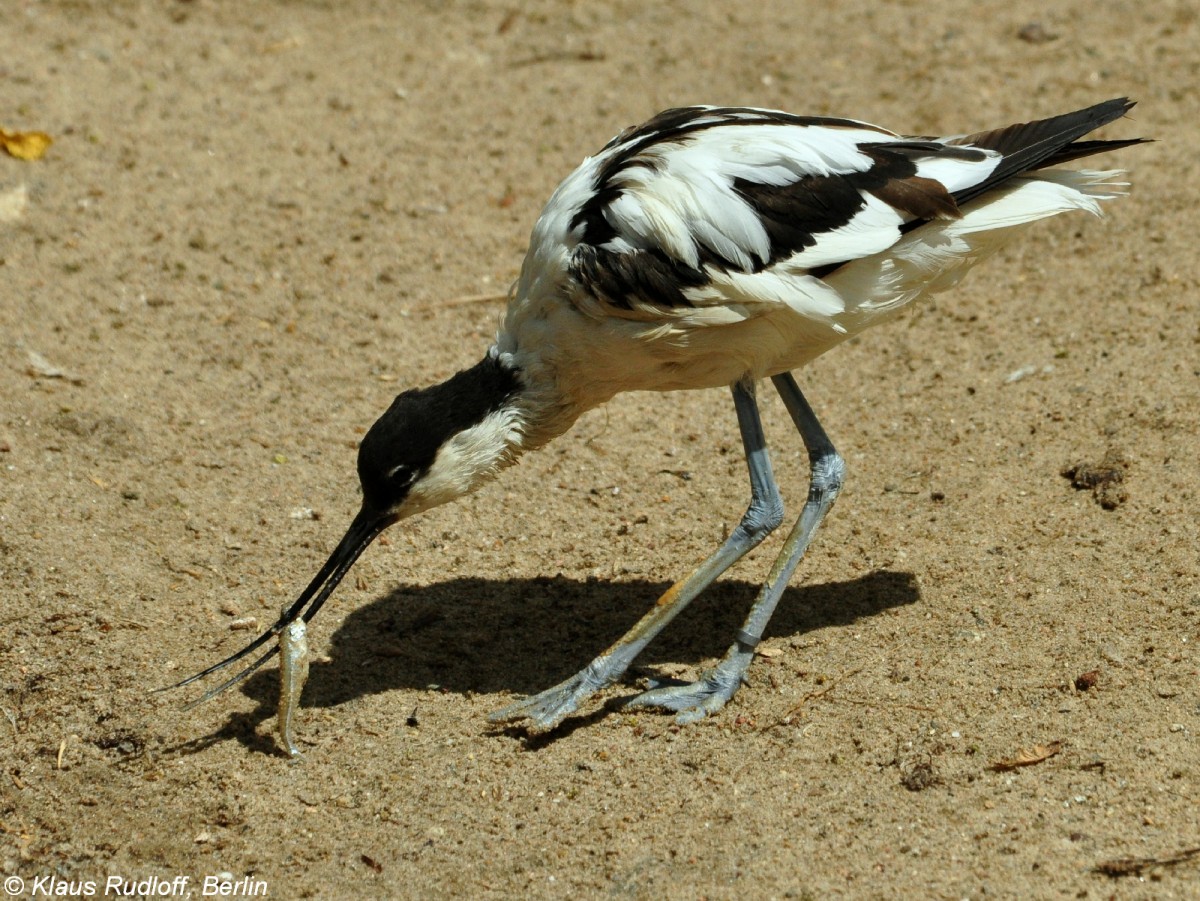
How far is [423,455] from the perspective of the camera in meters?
4.60

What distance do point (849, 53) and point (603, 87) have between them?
5.51ft

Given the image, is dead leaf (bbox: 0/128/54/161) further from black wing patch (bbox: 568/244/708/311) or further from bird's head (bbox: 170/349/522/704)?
black wing patch (bbox: 568/244/708/311)

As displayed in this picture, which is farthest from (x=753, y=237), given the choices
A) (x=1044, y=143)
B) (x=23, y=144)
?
(x=23, y=144)

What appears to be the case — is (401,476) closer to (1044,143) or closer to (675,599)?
(675,599)

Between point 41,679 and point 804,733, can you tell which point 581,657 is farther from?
point 41,679

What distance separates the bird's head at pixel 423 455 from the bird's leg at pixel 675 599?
2.61 ft

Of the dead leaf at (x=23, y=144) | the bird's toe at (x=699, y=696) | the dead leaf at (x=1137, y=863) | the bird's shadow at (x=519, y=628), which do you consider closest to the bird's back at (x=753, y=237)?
the bird's shadow at (x=519, y=628)

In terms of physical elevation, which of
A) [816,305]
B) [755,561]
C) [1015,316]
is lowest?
[755,561]

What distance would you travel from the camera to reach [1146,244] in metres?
6.71

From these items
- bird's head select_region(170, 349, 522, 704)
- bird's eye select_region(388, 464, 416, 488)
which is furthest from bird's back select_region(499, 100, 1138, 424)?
bird's eye select_region(388, 464, 416, 488)

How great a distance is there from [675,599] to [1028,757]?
131 cm

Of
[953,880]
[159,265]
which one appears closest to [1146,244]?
[953,880]

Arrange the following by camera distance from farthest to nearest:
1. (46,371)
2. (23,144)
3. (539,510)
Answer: (23,144)
(46,371)
(539,510)

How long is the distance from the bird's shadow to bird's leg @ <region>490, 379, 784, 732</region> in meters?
0.26
